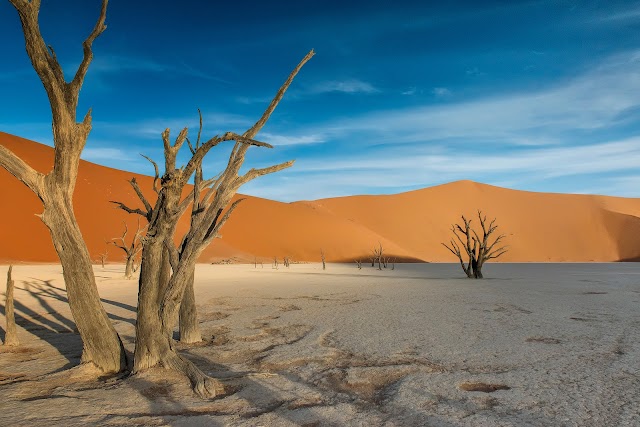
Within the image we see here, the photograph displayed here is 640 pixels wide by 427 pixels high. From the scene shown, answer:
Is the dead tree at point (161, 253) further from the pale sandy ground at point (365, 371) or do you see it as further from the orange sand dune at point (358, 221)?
the orange sand dune at point (358, 221)

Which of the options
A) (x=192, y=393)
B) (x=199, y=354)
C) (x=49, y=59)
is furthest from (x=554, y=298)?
(x=49, y=59)

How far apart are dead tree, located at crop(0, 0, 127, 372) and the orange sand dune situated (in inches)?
1365

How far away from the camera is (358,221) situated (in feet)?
251

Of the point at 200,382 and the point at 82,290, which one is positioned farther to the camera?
the point at 82,290

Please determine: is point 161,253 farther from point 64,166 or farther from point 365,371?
point 365,371

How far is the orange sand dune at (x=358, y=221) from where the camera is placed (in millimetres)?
40750

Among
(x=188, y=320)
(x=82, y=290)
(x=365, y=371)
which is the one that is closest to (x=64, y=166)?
(x=82, y=290)

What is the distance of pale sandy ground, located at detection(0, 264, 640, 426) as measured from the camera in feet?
11.5

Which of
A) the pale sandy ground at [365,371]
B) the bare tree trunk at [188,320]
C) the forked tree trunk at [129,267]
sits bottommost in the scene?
the pale sandy ground at [365,371]

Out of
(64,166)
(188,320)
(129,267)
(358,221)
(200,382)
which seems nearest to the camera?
(200,382)

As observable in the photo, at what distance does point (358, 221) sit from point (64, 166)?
72.6 meters

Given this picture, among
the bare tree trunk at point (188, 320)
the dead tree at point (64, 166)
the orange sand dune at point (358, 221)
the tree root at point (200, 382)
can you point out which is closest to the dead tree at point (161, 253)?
the tree root at point (200, 382)

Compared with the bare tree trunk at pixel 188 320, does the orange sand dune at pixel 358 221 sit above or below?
above

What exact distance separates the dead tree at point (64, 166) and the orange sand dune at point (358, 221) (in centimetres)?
3468
